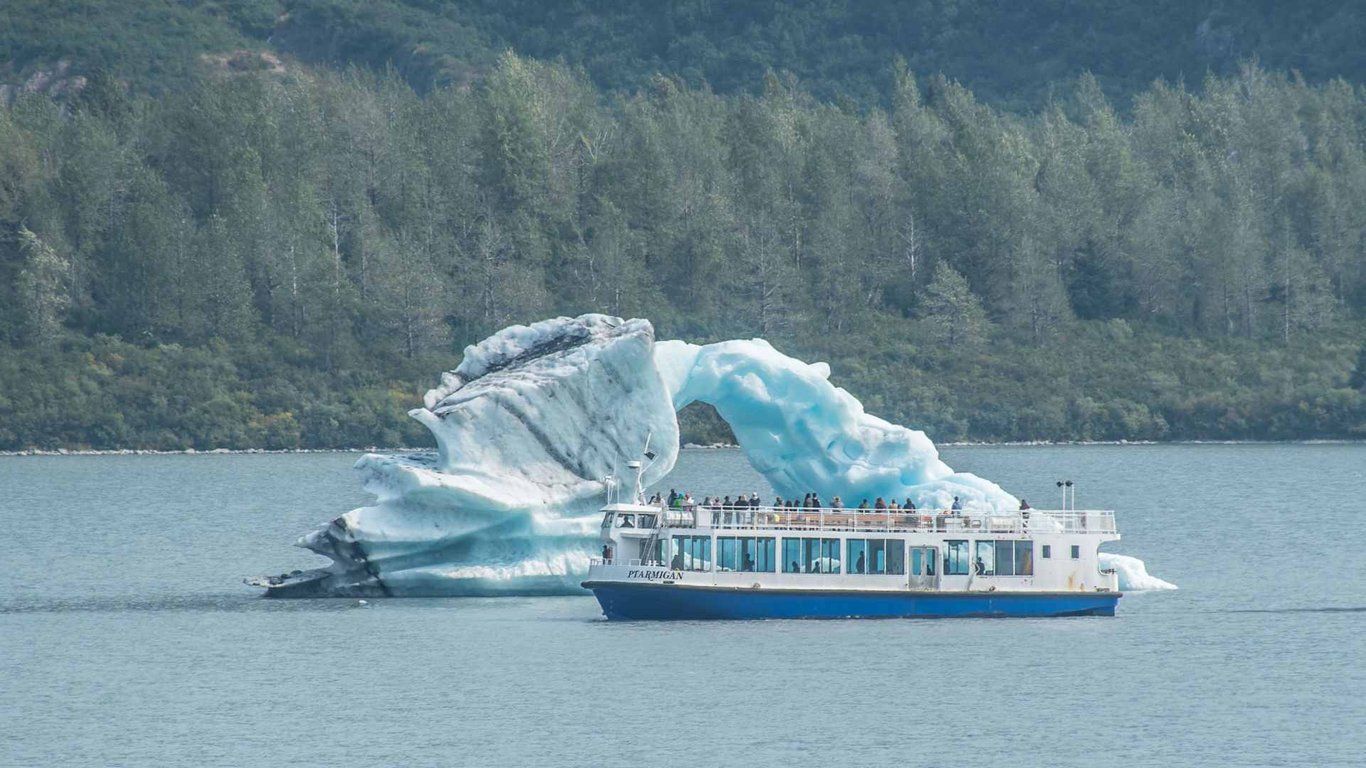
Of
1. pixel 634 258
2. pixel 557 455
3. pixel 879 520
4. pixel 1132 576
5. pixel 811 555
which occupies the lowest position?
pixel 1132 576

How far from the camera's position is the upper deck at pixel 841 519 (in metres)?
68.2

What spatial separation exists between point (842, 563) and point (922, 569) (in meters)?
2.41

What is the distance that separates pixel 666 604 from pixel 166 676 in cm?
1430

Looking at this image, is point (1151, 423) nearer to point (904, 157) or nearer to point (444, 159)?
point (904, 157)

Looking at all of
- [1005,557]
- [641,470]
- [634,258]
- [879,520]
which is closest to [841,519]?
[879,520]

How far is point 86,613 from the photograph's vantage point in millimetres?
74188

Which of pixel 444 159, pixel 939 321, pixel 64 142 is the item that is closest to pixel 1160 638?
pixel 939 321

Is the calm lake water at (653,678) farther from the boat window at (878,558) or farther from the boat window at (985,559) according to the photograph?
the boat window at (878,558)

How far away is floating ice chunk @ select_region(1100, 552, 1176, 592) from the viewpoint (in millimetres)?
76188

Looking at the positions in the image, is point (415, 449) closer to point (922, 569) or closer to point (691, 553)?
point (691, 553)

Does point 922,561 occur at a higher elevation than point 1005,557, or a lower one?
lower

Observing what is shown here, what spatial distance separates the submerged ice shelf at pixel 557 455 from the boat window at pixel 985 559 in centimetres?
227

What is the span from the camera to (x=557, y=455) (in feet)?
233

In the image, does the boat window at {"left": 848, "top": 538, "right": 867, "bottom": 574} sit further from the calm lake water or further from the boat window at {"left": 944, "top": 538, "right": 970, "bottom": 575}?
the boat window at {"left": 944, "top": 538, "right": 970, "bottom": 575}
